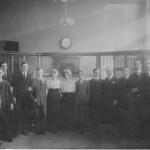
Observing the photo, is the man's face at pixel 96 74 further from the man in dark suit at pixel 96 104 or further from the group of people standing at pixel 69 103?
the man in dark suit at pixel 96 104

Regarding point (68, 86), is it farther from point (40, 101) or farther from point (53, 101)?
point (40, 101)

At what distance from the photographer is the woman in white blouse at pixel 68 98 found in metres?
2.53

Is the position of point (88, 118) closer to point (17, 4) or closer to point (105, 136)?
point (105, 136)

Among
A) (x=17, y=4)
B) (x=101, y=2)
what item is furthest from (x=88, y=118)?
(x=17, y=4)

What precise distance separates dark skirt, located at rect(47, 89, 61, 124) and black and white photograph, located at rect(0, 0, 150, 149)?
12mm

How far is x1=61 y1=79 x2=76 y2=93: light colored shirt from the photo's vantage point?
253 centimetres

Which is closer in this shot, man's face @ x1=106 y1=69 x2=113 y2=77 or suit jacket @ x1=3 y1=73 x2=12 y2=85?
man's face @ x1=106 y1=69 x2=113 y2=77

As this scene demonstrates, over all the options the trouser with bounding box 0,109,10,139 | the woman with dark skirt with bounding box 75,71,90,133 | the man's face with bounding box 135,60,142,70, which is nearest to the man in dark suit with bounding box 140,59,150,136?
the man's face with bounding box 135,60,142,70

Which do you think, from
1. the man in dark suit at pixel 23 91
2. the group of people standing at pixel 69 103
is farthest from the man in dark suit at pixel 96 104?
the man in dark suit at pixel 23 91

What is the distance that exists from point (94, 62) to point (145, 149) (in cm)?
121

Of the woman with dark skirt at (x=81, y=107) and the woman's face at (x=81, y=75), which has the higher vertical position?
the woman's face at (x=81, y=75)

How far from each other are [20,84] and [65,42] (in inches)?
29.0

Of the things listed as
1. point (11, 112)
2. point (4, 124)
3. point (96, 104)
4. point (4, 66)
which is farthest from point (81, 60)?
point (4, 124)

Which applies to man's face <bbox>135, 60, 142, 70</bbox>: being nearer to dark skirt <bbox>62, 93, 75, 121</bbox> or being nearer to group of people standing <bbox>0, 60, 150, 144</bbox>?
group of people standing <bbox>0, 60, 150, 144</bbox>
